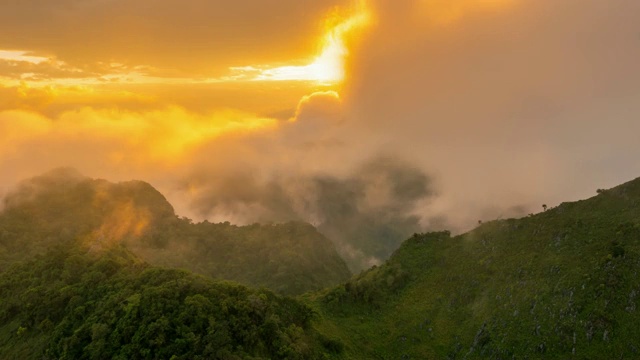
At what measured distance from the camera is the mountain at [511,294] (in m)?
79.0

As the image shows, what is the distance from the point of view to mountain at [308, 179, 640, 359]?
79.0 metres

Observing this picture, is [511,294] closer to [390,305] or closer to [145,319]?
[390,305]

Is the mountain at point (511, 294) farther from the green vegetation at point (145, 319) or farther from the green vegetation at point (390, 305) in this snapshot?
the green vegetation at point (145, 319)

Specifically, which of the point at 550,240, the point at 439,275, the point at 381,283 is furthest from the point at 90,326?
the point at 550,240

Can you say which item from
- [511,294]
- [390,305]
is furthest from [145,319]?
[511,294]

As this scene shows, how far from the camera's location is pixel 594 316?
3073 inches

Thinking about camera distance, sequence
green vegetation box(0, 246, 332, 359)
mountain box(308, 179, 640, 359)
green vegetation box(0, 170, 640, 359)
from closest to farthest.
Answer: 1. green vegetation box(0, 246, 332, 359)
2. green vegetation box(0, 170, 640, 359)
3. mountain box(308, 179, 640, 359)

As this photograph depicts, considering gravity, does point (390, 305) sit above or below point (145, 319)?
below

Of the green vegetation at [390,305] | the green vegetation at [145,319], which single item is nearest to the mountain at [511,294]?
the green vegetation at [390,305]

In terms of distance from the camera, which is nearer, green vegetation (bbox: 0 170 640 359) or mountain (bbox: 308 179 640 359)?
green vegetation (bbox: 0 170 640 359)

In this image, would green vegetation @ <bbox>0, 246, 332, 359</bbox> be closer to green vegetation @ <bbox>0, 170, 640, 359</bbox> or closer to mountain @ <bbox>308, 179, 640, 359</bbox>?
green vegetation @ <bbox>0, 170, 640, 359</bbox>

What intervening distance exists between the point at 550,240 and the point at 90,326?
325 ft

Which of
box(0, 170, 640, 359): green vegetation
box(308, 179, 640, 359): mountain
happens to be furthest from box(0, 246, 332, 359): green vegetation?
box(308, 179, 640, 359): mountain

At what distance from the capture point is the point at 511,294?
95.1m
